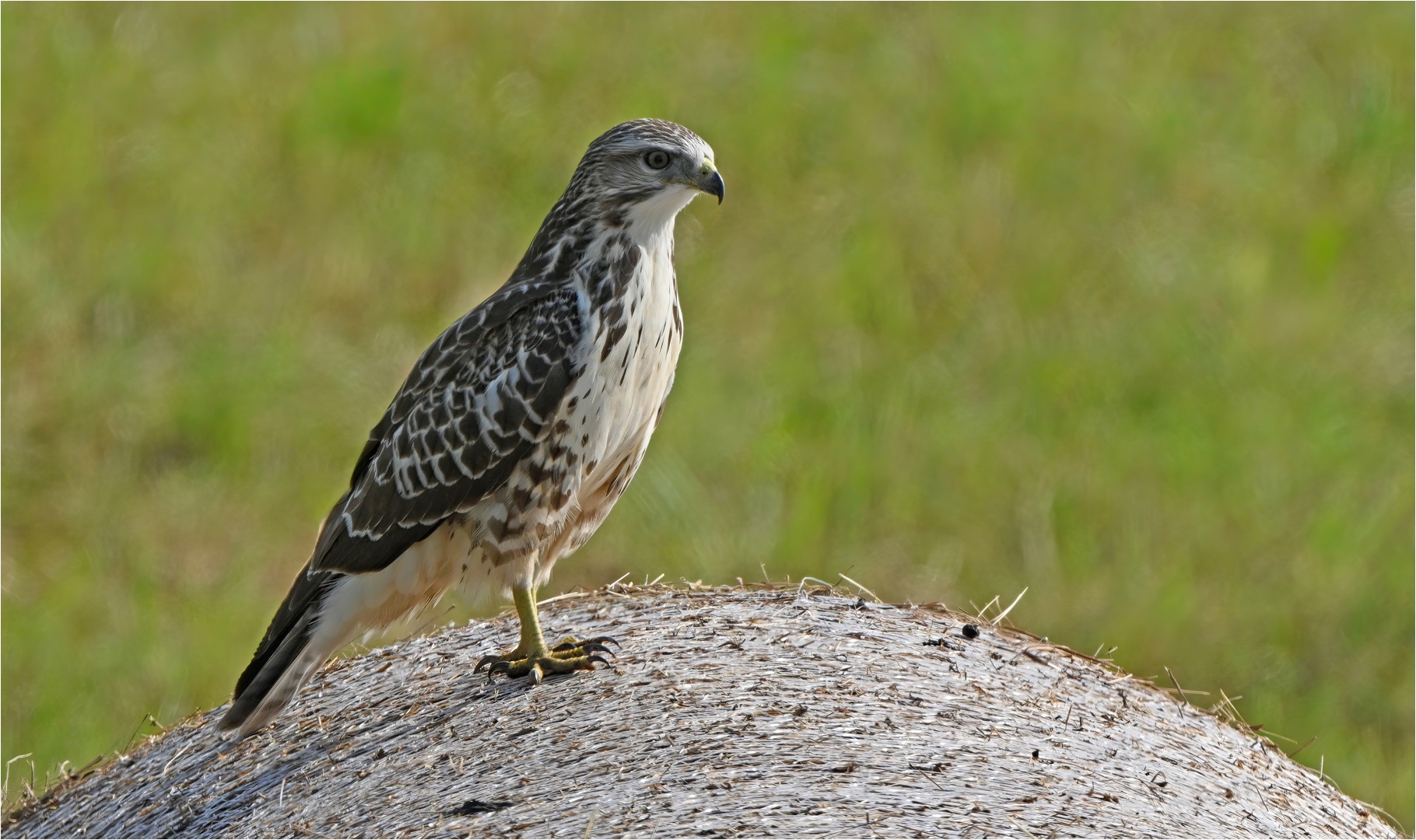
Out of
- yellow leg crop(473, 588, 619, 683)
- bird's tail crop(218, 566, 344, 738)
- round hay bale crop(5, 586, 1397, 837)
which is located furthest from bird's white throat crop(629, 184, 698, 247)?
bird's tail crop(218, 566, 344, 738)

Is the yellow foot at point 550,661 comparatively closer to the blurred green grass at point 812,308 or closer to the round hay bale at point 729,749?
the round hay bale at point 729,749

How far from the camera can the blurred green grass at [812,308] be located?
13.0 metres

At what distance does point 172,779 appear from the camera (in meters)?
6.86

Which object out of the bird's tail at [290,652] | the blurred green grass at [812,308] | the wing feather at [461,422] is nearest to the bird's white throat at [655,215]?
the wing feather at [461,422]

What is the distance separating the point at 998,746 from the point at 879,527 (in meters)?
7.56

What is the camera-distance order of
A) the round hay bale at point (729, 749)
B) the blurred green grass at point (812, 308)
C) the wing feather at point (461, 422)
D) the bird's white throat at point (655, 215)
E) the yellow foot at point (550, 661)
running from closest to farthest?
the round hay bale at point (729, 749) < the wing feather at point (461, 422) < the bird's white throat at point (655, 215) < the yellow foot at point (550, 661) < the blurred green grass at point (812, 308)

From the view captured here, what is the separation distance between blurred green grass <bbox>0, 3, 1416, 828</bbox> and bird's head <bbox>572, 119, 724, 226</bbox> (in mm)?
6059

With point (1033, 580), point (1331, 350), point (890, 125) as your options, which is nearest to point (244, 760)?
point (1033, 580)

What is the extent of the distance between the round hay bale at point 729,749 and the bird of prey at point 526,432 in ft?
0.96

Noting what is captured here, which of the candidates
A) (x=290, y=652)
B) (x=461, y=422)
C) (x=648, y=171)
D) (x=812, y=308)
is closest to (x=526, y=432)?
(x=461, y=422)

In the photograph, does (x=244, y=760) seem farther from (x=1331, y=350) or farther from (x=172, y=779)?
(x=1331, y=350)

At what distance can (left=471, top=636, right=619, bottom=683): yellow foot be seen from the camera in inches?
268

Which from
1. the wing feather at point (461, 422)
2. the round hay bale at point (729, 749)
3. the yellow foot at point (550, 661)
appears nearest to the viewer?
the round hay bale at point (729, 749)

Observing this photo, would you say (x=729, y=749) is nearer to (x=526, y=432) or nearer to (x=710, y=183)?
(x=526, y=432)
